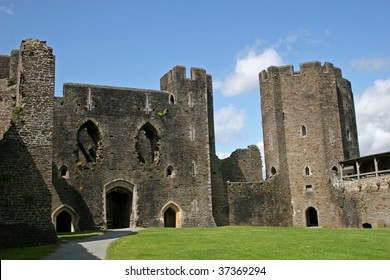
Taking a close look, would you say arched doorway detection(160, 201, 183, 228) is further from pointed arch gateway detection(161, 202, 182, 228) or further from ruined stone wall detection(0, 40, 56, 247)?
ruined stone wall detection(0, 40, 56, 247)

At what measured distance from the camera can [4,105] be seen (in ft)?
92.4

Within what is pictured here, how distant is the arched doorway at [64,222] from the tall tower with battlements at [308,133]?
1457 centimetres

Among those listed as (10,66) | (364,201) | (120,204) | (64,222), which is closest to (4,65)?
(10,66)

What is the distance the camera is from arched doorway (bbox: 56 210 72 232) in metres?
29.5

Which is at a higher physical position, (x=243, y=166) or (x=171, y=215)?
(x=243, y=166)

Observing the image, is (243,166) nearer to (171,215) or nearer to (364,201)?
(171,215)

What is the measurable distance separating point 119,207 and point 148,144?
4.68 metres

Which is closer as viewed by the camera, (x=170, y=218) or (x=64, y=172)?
(x=64, y=172)

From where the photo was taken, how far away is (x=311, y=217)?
119 feet

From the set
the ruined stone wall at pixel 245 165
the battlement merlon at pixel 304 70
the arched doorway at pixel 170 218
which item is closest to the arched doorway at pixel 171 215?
the arched doorway at pixel 170 218

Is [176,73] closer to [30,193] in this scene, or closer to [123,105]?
[123,105]

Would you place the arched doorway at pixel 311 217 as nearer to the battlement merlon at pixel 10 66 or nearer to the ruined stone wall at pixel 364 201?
the ruined stone wall at pixel 364 201

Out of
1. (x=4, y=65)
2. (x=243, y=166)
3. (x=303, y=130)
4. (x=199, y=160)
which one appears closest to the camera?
(x=4, y=65)
